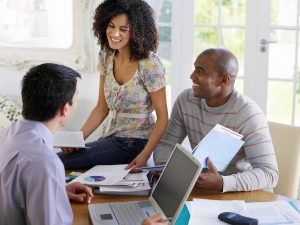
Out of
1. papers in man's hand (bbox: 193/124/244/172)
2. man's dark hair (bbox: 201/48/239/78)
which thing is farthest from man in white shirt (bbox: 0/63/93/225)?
man's dark hair (bbox: 201/48/239/78)

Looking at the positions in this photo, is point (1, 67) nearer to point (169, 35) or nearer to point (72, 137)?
point (169, 35)

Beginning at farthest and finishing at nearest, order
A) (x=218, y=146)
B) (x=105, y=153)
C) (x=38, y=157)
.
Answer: (x=105, y=153)
(x=218, y=146)
(x=38, y=157)

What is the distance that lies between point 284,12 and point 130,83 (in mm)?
1421

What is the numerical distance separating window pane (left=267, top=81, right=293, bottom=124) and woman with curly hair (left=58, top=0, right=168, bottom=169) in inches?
46.9

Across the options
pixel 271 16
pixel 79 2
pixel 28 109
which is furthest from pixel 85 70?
pixel 28 109

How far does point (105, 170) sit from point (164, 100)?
576 millimetres

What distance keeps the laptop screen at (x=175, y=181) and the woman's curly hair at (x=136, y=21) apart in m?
0.96

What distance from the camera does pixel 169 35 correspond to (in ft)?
10.8

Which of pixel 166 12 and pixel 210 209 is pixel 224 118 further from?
pixel 166 12

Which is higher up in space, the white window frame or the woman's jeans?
the white window frame

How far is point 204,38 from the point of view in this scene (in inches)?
129

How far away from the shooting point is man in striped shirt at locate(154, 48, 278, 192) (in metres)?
1.78

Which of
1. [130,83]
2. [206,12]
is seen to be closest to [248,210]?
[130,83]

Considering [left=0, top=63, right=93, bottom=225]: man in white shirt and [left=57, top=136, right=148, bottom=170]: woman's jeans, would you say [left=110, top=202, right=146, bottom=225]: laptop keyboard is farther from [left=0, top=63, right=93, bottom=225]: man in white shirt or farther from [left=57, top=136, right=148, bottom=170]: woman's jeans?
[left=57, top=136, right=148, bottom=170]: woman's jeans
